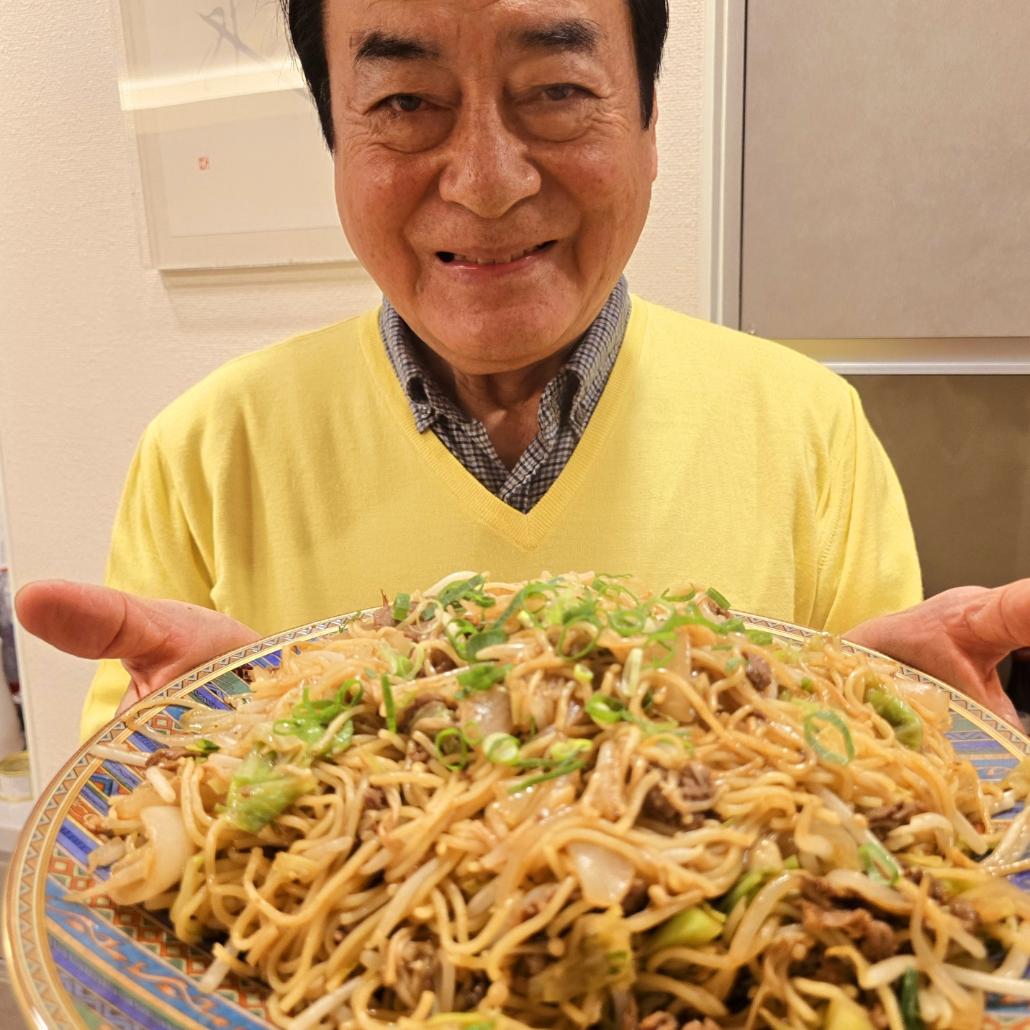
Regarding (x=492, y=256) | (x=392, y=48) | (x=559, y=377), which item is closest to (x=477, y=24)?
(x=392, y=48)

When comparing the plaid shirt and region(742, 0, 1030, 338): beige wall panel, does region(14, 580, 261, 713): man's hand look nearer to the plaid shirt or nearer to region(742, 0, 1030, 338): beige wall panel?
the plaid shirt

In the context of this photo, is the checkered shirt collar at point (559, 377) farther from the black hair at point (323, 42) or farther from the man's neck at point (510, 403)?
the black hair at point (323, 42)

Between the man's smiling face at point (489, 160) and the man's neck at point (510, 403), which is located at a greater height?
the man's smiling face at point (489, 160)

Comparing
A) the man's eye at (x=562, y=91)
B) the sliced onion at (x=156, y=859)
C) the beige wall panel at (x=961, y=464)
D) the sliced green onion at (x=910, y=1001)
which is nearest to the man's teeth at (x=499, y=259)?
the man's eye at (x=562, y=91)

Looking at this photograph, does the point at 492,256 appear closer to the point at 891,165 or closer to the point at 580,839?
the point at 580,839

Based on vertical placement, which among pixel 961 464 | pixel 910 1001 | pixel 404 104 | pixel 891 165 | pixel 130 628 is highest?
pixel 404 104

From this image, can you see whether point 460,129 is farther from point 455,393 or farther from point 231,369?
point 231,369

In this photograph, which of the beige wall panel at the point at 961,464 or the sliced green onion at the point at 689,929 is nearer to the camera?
the sliced green onion at the point at 689,929

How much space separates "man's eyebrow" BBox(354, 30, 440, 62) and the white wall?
1.58 meters

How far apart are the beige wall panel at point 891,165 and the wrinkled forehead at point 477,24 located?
1.39 meters

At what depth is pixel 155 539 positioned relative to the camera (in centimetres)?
208

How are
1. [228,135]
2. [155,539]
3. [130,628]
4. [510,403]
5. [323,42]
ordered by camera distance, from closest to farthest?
[130,628] → [323,42] → [510,403] → [155,539] → [228,135]

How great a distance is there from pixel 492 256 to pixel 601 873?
1107 mm

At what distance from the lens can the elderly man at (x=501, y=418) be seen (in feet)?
4.77
